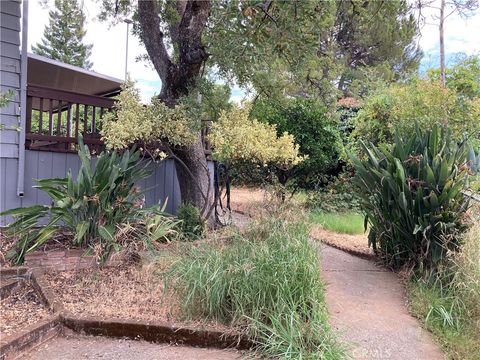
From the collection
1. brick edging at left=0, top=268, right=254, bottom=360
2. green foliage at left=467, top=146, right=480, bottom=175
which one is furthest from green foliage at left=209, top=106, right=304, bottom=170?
brick edging at left=0, top=268, right=254, bottom=360

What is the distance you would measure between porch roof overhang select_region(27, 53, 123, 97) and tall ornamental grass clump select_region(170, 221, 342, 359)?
5.16 meters

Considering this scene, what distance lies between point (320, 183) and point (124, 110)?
6.49 m

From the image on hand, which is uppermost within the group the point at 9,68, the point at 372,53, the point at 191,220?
the point at 372,53

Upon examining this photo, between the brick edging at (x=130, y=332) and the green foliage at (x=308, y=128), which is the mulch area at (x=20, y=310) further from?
the green foliage at (x=308, y=128)

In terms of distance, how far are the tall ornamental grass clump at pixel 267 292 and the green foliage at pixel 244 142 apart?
204 centimetres

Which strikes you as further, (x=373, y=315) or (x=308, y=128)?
(x=308, y=128)

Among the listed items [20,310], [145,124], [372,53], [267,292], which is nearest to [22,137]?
[145,124]

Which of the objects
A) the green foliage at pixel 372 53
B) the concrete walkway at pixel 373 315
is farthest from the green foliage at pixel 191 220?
the green foliage at pixel 372 53

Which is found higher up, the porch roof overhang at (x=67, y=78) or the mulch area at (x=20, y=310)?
the porch roof overhang at (x=67, y=78)

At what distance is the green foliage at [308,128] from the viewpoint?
9.60m

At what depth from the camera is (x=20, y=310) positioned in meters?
3.78

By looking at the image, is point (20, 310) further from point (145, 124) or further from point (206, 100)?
point (206, 100)

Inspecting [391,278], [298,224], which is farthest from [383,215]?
[298,224]
